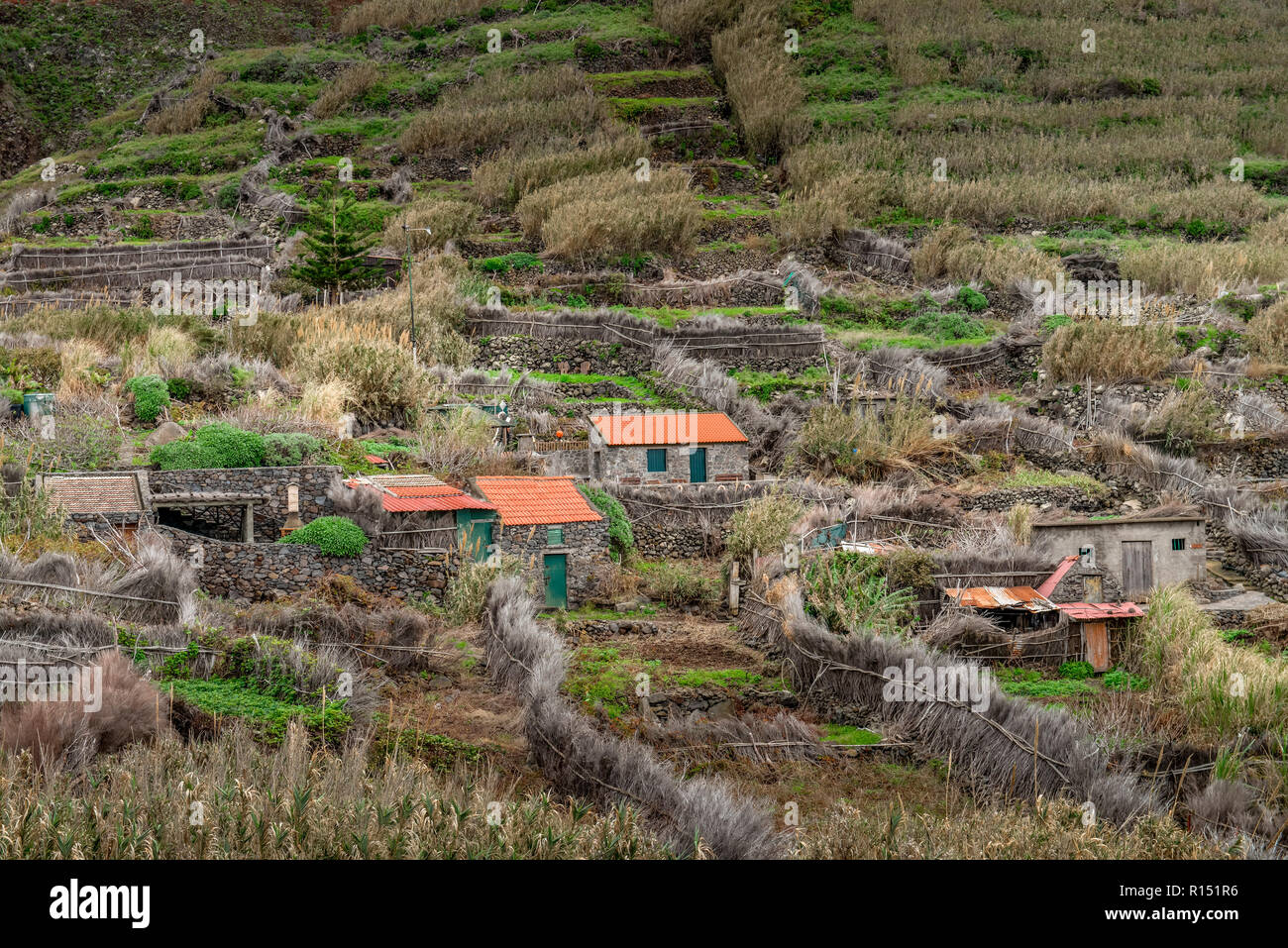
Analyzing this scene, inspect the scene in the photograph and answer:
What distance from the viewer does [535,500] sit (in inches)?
707

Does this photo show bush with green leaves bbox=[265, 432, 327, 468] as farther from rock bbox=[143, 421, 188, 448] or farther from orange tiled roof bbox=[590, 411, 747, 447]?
orange tiled roof bbox=[590, 411, 747, 447]

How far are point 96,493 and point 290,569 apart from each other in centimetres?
253

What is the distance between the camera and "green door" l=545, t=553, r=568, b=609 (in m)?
17.2

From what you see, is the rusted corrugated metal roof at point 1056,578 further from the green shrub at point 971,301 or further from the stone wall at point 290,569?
the green shrub at point 971,301

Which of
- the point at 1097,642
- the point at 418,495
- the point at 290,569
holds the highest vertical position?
the point at 418,495

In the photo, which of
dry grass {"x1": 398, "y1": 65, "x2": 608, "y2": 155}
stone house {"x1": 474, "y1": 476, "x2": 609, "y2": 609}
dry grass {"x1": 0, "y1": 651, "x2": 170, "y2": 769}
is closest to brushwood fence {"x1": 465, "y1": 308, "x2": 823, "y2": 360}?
stone house {"x1": 474, "y1": 476, "x2": 609, "y2": 609}

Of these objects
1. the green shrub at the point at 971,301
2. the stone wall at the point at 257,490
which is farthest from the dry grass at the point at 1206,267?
the stone wall at the point at 257,490

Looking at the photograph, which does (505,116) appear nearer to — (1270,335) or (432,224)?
(432,224)

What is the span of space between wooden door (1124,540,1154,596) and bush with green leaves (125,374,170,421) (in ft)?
49.2

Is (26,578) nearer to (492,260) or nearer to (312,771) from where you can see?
(312,771)

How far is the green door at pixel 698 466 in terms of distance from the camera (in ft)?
73.9

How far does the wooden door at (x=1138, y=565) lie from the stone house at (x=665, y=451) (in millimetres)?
7379

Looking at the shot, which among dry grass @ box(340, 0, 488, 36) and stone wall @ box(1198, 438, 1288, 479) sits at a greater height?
dry grass @ box(340, 0, 488, 36)

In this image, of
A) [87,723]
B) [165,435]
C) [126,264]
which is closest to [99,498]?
[165,435]
